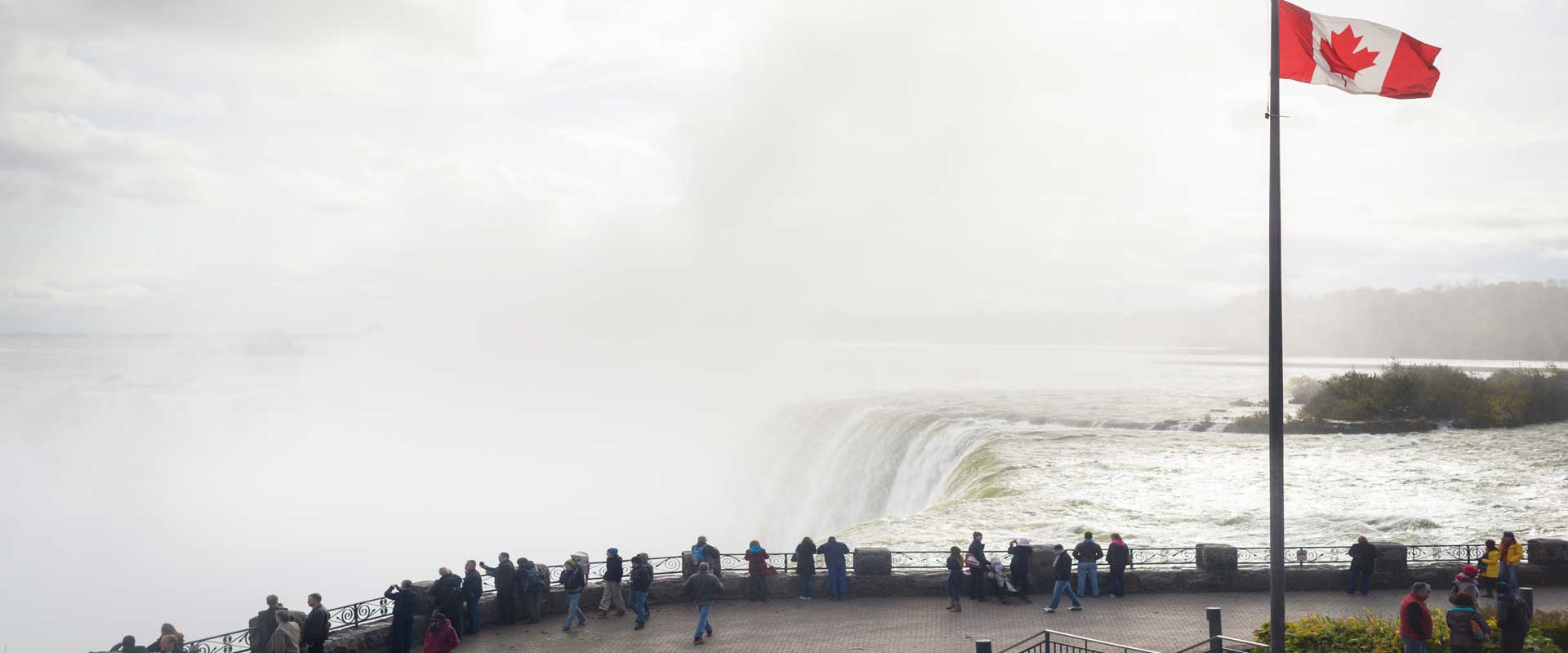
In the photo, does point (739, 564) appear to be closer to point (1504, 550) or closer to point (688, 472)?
point (1504, 550)

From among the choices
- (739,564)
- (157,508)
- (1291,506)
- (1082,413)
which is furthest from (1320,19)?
(157,508)

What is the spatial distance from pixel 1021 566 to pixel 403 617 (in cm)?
1023

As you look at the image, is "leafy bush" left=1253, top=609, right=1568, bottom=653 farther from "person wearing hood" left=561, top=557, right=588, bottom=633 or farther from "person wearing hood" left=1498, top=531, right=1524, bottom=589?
"person wearing hood" left=561, top=557, right=588, bottom=633

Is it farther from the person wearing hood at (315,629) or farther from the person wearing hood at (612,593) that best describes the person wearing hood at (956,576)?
the person wearing hood at (315,629)

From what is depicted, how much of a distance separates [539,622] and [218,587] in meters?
45.2

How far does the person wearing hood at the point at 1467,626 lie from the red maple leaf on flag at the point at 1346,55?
583 cm

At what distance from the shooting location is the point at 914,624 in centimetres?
1597

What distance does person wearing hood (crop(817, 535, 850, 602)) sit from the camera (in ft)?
56.9

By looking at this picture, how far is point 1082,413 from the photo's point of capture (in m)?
56.7

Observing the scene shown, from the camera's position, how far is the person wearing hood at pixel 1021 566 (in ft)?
56.3

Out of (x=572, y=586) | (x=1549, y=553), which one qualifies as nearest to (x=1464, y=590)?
(x=1549, y=553)

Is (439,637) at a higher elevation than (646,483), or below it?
higher

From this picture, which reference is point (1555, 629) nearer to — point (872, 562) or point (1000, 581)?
point (1000, 581)

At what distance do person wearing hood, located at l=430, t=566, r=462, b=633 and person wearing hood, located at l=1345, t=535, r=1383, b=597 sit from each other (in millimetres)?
15128
